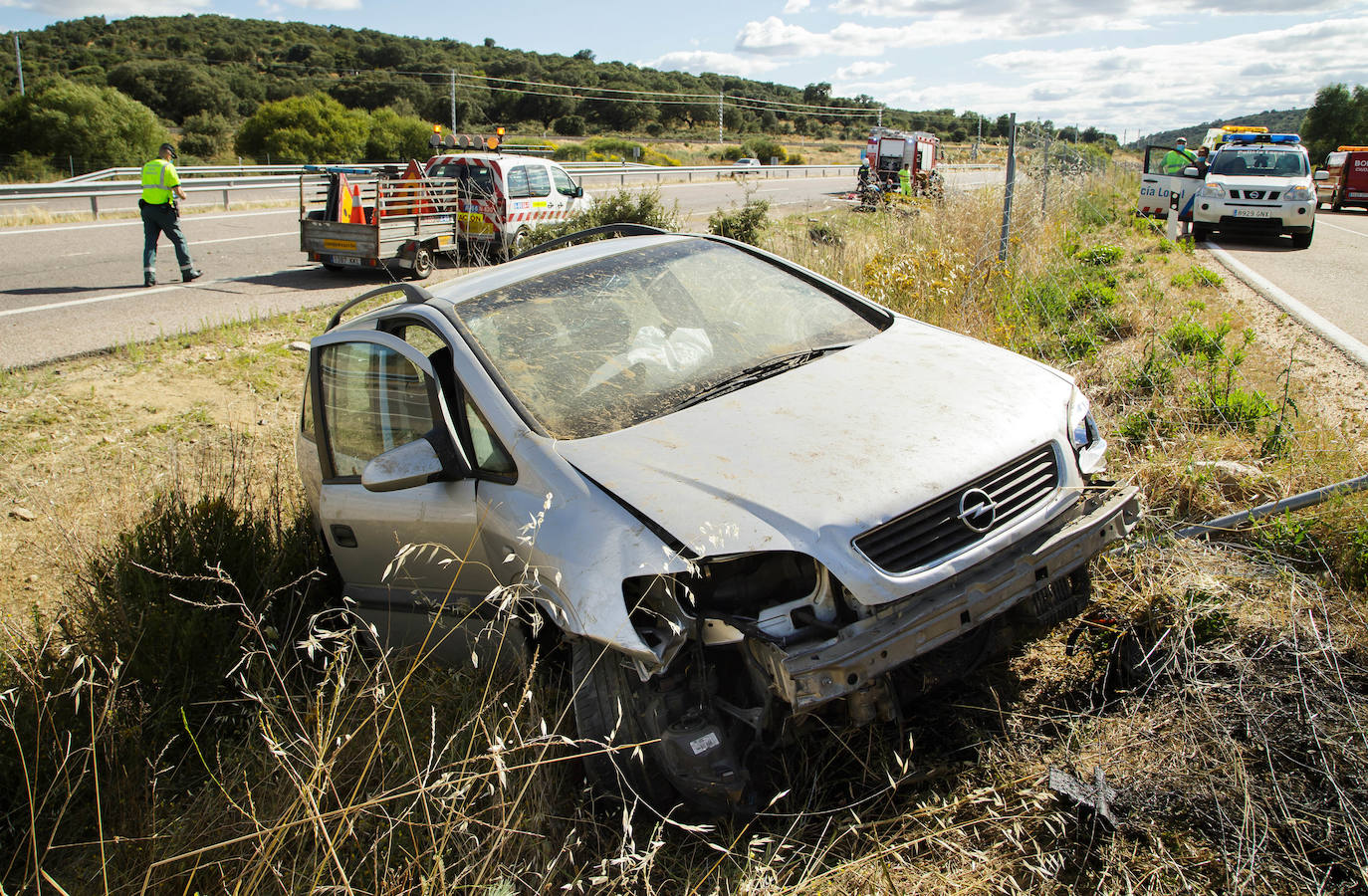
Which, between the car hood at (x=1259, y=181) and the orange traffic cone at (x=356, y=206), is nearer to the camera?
the orange traffic cone at (x=356, y=206)

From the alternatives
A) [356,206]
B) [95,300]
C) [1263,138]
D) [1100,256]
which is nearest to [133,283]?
[95,300]

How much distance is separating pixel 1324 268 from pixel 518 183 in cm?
1219

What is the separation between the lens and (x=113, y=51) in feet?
265

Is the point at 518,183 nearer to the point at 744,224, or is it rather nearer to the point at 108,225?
the point at 744,224

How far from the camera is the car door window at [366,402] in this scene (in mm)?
3574

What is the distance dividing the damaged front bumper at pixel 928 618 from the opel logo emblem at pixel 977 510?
0.39 ft

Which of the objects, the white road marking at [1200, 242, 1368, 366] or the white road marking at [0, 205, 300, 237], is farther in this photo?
the white road marking at [0, 205, 300, 237]

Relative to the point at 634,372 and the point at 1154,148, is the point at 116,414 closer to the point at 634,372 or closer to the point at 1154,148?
the point at 634,372

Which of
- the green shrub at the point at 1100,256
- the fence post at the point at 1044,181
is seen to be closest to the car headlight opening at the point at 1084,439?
the green shrub at the point at 1100,256

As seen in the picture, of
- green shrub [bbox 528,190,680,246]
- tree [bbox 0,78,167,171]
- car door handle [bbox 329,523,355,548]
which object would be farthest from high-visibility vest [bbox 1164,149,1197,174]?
tree [bbox 0,78,167,171]

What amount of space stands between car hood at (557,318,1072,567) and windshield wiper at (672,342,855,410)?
0.06 m

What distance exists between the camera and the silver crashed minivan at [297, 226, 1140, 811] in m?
2.51

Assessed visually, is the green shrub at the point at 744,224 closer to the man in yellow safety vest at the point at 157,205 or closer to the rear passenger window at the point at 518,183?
the rear passenger window at the point at 518,183

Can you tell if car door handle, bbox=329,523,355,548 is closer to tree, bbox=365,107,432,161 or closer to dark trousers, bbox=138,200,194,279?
dark trousers, bbox=138,200,194,279
